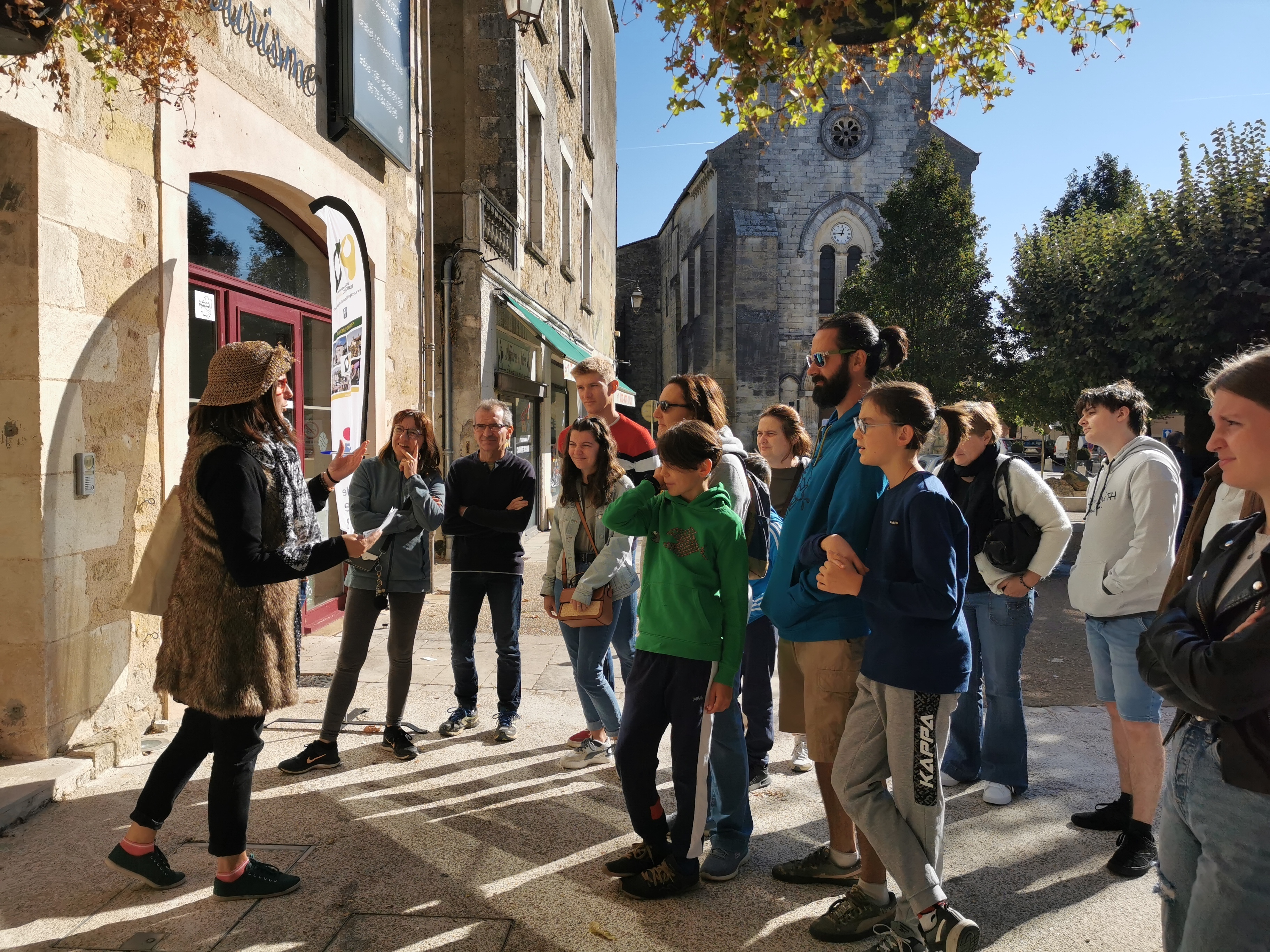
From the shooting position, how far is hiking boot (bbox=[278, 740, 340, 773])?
401cm

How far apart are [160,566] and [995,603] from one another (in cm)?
344

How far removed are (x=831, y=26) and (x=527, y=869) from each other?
9.92 ft

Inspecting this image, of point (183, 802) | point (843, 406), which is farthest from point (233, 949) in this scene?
point (843, 406)

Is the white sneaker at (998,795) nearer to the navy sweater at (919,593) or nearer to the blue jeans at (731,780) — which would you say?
the blue jeans at (731,780)

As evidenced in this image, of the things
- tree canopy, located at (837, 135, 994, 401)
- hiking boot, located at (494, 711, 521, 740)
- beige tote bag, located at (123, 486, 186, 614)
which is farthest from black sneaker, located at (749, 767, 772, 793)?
tree canopy, located at (837, 135, 994, 401)

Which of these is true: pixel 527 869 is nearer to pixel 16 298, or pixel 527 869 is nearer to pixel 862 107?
pixel 16 298

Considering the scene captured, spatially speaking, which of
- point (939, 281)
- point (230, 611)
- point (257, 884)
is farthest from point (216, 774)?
point (939, 281)

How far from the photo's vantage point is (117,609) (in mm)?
4047

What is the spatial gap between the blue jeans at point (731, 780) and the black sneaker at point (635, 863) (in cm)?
28

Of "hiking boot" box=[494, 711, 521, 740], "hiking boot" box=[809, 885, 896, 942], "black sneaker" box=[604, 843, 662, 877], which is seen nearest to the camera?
"hiking boot" box=[809, 885, 896, 942]

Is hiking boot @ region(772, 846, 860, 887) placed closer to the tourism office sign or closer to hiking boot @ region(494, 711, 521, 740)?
hiking boot @ region(494, 711, 521, 740)

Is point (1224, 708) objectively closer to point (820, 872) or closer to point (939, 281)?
point (820, 872)

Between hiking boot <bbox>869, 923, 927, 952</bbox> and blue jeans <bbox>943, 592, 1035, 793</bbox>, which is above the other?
blue jeans <bbox>943, 592, 1035, 793</bbox>

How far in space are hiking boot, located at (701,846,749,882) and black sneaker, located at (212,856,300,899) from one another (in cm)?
145
